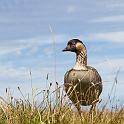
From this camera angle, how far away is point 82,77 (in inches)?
499

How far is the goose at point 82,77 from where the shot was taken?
1207 centimetres

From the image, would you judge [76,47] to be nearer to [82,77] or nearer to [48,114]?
[82,77]

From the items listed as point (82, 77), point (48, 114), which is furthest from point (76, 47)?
point (48, 114)

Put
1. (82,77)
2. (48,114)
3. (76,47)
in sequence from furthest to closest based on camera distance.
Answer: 1. (76,47)
2. (82,77)
3. (48,114)

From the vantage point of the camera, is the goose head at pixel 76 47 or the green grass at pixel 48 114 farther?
the goose head at pixel 76 47

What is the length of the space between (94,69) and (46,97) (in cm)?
443

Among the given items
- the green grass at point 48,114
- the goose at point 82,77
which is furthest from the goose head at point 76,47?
the green grass at point 48,114

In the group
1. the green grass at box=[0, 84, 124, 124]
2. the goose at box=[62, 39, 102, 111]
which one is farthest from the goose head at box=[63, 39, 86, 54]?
the green grass at box=[0, 84, 124, 124]

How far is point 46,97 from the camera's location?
29.9 ft

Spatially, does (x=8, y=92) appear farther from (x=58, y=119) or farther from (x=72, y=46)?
(x=72, y=46)

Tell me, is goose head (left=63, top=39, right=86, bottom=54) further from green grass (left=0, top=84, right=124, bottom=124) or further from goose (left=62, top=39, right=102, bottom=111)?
green grass (left=0, top=84, right=124, bottom=124)

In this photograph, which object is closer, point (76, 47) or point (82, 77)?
point (82, 77)

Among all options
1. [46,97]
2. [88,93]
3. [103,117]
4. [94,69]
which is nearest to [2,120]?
[46,97]

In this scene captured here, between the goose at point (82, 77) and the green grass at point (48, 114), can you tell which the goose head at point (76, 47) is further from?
the green grass at point (48, 114)
